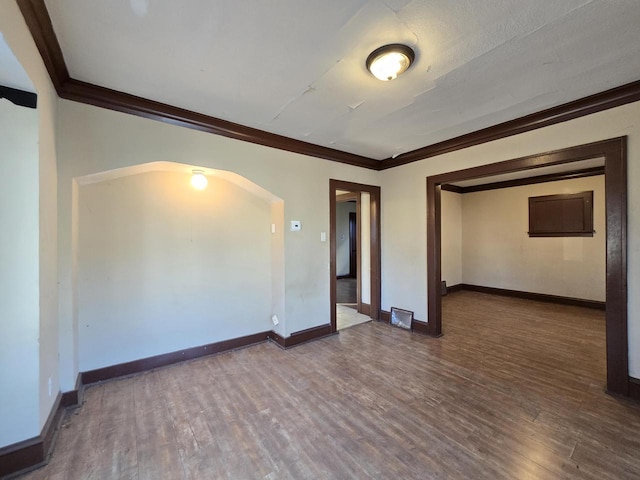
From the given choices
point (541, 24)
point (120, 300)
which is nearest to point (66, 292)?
point (120, 300)

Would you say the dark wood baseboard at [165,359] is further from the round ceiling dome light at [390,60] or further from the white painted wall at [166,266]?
the round ceiling dome light at [390,60]

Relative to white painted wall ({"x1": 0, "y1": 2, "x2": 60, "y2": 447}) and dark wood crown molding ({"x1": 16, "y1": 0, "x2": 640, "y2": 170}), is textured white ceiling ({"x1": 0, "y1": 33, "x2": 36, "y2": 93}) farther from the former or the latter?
dark wood crown molding ({"x1": 16, "y1": 0, "x2": 640, "y2": 170})

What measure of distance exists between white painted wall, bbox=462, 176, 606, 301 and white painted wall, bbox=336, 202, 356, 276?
3.32m

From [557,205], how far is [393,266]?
369 centimetres

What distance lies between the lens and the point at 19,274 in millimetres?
1576

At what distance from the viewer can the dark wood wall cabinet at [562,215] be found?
16.0 feet

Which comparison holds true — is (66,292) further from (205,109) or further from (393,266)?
(393,266)

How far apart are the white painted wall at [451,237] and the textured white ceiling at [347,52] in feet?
12.1

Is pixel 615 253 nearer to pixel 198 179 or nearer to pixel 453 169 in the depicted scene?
pixel 453 169

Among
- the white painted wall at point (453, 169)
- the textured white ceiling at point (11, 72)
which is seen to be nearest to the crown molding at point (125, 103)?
the textured white ceiling at point (11, 72)

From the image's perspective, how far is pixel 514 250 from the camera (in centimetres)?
581

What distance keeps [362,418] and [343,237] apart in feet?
22.0

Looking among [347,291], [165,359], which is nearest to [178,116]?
[165,359]

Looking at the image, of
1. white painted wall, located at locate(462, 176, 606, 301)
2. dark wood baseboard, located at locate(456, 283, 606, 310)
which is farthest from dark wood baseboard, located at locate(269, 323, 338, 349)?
white painted wall, located at locate(462, 176, 606, 301)
